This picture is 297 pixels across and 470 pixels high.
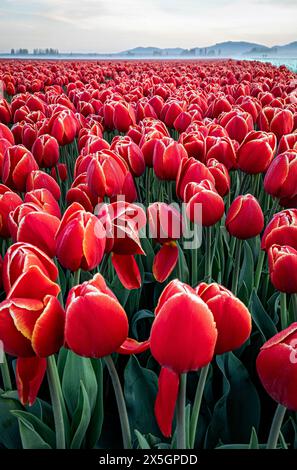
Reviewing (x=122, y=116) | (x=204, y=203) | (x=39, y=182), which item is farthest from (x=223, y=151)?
(x=122, y=116)

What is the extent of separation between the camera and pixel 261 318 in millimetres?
1448

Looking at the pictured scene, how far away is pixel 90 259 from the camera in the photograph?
1023 millimetres

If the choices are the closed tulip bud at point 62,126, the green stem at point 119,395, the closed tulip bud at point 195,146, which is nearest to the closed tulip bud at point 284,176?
the closed tulip bud at point 195,146

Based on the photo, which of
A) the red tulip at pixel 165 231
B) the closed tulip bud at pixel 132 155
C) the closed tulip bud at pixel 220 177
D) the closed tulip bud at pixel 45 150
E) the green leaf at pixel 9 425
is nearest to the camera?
the green leaf at pixel 9 425

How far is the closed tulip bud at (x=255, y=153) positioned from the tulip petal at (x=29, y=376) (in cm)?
115

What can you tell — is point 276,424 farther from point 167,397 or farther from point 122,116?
point 122,116

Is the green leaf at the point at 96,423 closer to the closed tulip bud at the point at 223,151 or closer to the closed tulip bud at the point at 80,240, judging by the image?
the closed tulip bud at the point at 80,240

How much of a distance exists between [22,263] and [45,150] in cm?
120

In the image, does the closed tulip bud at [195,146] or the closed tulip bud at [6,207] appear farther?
the closed tulip bud at [195,146]

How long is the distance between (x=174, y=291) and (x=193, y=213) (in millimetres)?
626

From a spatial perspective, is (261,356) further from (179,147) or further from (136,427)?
(179,147)

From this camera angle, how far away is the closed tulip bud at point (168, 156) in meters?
1.67

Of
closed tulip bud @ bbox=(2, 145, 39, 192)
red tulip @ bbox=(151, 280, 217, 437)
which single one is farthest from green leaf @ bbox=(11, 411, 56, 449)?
closed tulip bud @ bbox=(2, 145, 39, 192)
